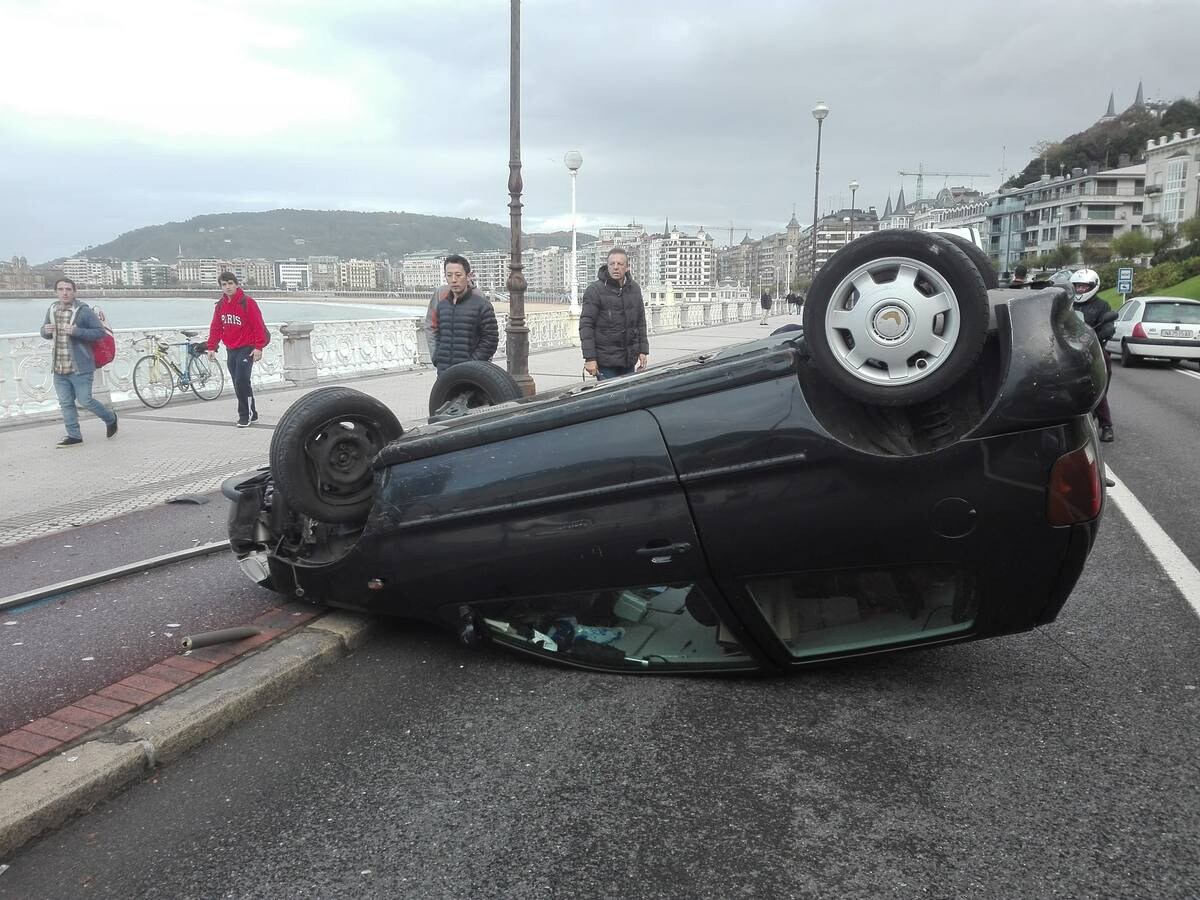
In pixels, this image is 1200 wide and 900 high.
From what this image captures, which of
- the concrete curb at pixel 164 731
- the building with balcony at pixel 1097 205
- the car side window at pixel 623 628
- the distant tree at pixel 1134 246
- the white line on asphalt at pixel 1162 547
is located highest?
the building with balcony at pixel 1097 205

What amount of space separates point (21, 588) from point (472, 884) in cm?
388

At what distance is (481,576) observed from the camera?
3.75 meters

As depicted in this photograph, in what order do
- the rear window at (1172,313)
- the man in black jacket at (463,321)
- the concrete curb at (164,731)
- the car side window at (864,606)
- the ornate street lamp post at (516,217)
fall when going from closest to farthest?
the concrete curb at (164,731)
the car side window at (864,606)
the man in black jacket at (463,321)
the ornate street lamp post at (516,217)
the rear window at (1172,313)

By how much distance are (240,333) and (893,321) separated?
9754mm

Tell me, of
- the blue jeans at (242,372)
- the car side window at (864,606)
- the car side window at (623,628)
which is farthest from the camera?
the blue jeans at (242,372)

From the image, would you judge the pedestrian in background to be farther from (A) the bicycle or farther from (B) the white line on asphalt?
(B) the white line on asphalt

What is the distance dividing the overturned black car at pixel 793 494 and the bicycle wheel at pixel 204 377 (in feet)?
39.5

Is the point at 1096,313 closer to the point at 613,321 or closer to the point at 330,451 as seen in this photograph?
the point at 613,321

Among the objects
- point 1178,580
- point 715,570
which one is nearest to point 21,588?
point 715,570

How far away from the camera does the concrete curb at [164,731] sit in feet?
9.25

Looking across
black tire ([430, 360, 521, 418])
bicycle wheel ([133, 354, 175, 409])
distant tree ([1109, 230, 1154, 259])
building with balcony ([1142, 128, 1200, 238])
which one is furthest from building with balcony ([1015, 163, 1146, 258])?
black tire ([430, 360, 521, 418])

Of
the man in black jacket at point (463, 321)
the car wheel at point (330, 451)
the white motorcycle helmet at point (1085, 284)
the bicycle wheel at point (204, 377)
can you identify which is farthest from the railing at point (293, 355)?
the white motorcycle helmet at point (1085, 284)

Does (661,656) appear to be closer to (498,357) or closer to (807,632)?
(807,632)

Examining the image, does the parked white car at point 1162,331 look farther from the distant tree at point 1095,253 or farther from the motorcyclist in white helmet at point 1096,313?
the distant tree at point 1095,253
